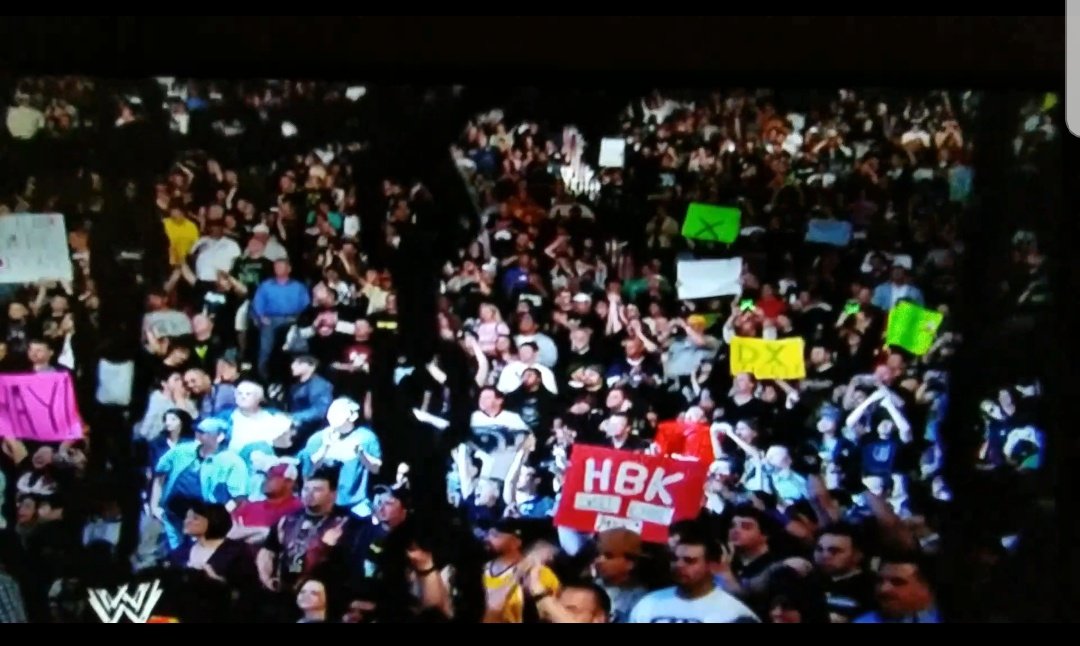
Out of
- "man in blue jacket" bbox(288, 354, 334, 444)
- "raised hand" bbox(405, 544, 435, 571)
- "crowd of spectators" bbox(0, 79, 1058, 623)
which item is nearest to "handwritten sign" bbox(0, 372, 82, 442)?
"crowd of spectators" bbox(0, 79, 1058, 623)

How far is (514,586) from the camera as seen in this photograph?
1195 millimetres

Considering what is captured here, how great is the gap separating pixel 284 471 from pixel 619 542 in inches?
15.5

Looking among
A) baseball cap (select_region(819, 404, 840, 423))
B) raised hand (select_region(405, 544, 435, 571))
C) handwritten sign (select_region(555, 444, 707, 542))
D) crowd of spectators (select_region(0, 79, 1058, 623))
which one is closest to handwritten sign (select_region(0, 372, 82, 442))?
crowd of spectators (select_region(0, 79, 1058, 623))

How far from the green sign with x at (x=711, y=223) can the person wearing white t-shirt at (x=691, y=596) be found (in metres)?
0.35

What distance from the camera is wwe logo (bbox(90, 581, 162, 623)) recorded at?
1.19 metres

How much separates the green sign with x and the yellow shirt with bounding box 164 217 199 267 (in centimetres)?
58

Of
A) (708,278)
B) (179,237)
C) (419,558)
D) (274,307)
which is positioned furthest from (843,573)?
(179,237)

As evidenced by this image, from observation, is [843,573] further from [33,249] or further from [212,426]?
[33,249]

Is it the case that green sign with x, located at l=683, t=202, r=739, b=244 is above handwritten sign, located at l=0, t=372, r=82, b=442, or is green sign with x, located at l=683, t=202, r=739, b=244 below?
above

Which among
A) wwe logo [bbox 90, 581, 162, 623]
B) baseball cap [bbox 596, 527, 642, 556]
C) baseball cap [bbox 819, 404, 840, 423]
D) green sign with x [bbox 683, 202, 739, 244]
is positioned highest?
green sign with x [bbox 683, 202, 739, 244]

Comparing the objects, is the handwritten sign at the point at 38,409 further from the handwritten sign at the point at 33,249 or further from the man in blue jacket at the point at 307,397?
the man in blue jacket at the point at 307,397

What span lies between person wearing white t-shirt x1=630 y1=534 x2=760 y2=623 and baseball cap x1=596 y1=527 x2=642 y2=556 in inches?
1.8

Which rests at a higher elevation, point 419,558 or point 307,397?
point 307,397

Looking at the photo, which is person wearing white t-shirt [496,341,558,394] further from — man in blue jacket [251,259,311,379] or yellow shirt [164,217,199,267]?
yellow shirt [164,217,199,267]
